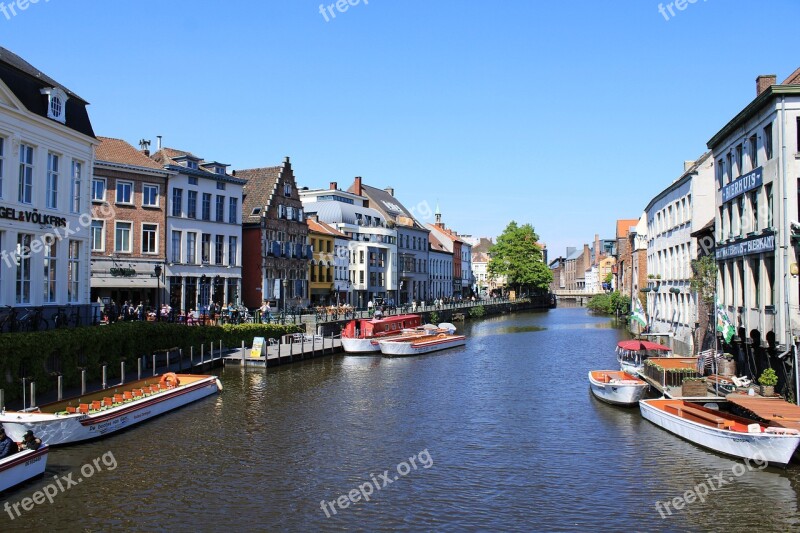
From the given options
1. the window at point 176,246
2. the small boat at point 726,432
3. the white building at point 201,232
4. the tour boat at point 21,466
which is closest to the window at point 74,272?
the tour boat at point 21,466

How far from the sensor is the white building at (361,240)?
244 feet

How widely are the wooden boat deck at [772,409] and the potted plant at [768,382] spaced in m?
0.54

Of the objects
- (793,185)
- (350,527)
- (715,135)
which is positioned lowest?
(350,527)

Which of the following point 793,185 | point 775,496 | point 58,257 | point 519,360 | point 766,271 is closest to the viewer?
point 775,496

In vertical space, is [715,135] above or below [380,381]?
above

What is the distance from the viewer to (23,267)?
85.3 ft

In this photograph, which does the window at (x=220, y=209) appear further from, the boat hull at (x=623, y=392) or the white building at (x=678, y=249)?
the boat hull at (x=623, y=392)

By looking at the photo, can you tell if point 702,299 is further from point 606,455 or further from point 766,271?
point 606,455

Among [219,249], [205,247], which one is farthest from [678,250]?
[205,247]

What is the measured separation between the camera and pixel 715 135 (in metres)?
31.7

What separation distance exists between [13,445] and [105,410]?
507 centimetres

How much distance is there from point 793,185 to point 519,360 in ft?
70.9

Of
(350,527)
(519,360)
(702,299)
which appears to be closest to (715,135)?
(702,299)

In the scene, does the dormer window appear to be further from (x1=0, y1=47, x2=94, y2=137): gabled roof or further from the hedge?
the hedge
